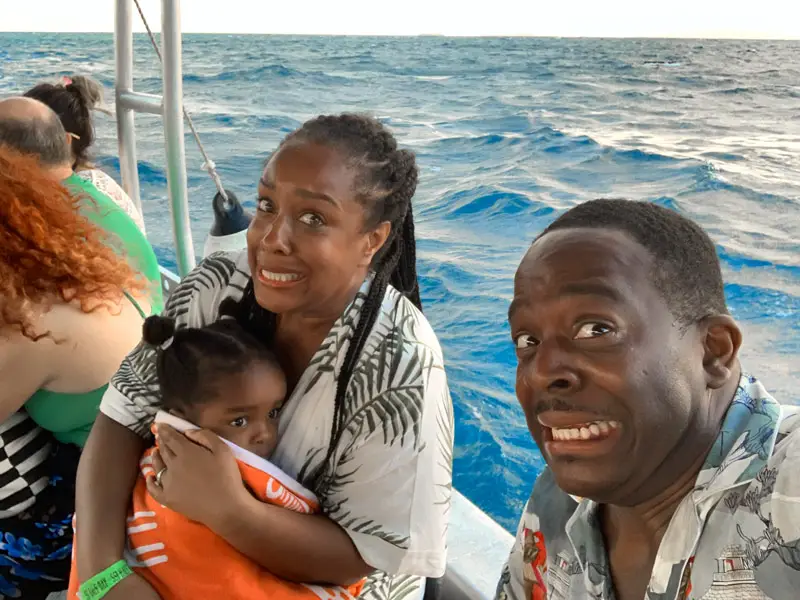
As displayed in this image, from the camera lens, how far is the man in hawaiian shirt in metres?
0.80

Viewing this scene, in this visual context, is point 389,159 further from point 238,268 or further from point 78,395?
point 78,395

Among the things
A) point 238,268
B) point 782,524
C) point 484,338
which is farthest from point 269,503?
point 484,338

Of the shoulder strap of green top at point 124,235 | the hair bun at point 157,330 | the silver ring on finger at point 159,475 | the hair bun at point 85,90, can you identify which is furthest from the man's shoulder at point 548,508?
the hair bun at point 85,90

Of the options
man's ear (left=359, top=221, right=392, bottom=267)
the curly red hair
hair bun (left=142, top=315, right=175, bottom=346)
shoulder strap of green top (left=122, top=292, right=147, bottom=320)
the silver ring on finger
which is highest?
man's ear (left=359, top=221, right=392, bottom=267)

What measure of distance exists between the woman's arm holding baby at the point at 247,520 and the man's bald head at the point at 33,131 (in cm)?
132

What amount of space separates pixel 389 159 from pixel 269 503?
0.68m

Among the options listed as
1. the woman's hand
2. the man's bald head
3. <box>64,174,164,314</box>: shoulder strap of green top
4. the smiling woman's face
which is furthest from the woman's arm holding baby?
the man's bald head

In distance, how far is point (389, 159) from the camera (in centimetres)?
147

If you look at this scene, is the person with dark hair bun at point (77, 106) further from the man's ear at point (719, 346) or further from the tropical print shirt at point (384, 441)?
the man's ear at point (719, 346)

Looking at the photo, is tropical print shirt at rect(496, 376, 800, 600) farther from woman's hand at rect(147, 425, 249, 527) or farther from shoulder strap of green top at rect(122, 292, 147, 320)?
shoulder strap of green top at rect(122, 292, 147, 320)

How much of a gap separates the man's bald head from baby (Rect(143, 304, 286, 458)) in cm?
112

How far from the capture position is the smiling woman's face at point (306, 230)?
4.53 feet

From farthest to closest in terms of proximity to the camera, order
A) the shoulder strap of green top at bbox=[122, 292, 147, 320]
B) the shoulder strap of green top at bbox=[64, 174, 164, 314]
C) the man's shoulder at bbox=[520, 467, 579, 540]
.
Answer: the shoulder strap of green top at bbox=[64, 174, 164, 314] → the shoulder strap of green top at bbox=[122, 292, 147, 320] → the man's shoulder at bbox=[520, 467, 579, 540]

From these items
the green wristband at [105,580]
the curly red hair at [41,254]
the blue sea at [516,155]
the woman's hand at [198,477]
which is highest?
the curly red hair at [41,254]
